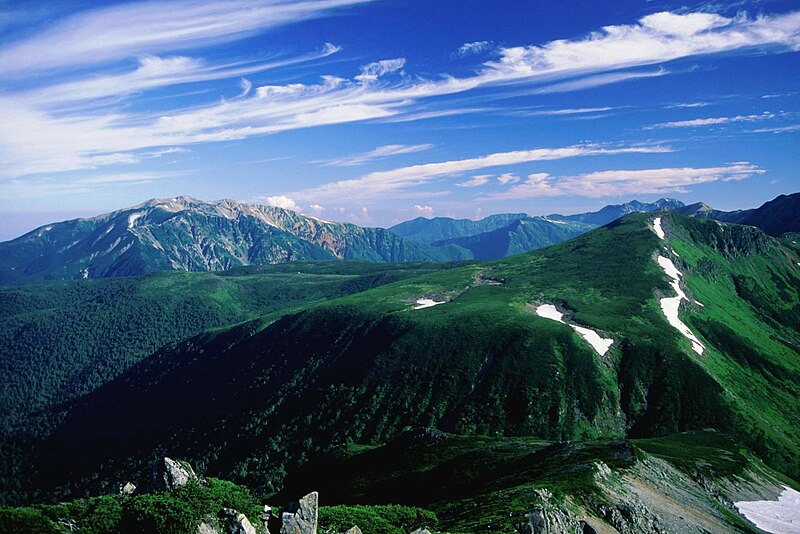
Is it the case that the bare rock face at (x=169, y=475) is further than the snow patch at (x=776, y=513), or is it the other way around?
the snow patch at (x=776, y=513)

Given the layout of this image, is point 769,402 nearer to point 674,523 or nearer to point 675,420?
point 675,420

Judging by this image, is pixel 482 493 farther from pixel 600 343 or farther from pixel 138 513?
pixel 600 343

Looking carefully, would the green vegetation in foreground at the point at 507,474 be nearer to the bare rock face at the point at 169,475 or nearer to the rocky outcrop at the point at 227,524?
the rocky outcrop at the point at 227,524

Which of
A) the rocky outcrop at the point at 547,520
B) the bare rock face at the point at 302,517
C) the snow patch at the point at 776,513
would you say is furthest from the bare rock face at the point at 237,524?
the snow patch at the point at 776,513

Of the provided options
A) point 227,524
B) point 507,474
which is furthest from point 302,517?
point 507,474

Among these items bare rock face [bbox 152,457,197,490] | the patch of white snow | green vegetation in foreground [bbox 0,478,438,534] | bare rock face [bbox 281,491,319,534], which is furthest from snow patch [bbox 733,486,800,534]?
the patch of white snow

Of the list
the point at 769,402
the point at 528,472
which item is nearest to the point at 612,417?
the point at 769,402
